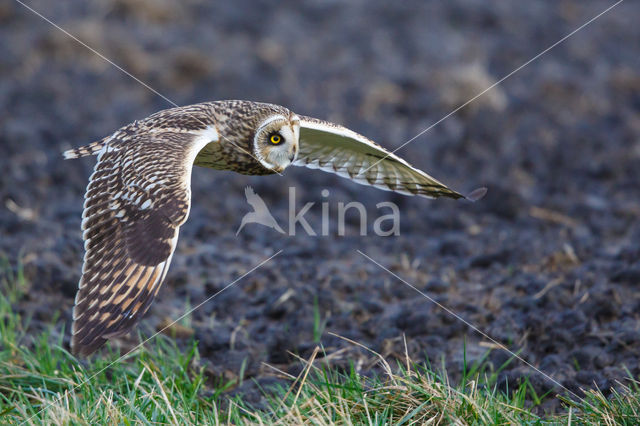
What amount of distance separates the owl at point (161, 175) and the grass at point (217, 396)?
1.45 ft

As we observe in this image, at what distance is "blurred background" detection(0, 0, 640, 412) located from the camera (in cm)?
572

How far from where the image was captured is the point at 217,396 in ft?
16.0

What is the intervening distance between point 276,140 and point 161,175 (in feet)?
3.53

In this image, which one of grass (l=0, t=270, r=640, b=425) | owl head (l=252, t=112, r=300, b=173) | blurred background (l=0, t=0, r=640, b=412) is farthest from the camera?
blurred background (l=0, t=0, r=640, b=412)

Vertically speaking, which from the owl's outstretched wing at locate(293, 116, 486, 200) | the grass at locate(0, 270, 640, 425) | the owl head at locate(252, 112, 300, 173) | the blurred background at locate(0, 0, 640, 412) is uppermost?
the owl head at locate(252, 112, 300, 173)

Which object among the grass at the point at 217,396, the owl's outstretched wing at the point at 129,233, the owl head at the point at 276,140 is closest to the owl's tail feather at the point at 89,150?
the owl's outstretched wing at the point at 129,233

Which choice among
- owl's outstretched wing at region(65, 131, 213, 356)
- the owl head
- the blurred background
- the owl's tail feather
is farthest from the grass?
the owl head

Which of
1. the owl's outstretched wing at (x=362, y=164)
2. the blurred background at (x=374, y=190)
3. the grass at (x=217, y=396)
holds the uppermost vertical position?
the owl's outstretched wing at (x=362, y=164)

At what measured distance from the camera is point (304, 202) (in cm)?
861

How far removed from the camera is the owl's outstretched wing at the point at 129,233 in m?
4.11

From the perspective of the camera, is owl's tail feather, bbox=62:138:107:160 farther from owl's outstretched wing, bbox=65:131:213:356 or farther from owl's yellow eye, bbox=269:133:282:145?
owl's yellow eye, bbox=269:133:282:145

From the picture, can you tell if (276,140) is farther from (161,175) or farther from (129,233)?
(129,233)

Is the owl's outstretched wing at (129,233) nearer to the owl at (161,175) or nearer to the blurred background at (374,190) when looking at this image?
the owl at (161,175)

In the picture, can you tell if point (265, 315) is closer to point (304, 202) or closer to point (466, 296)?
point (466, 296)
